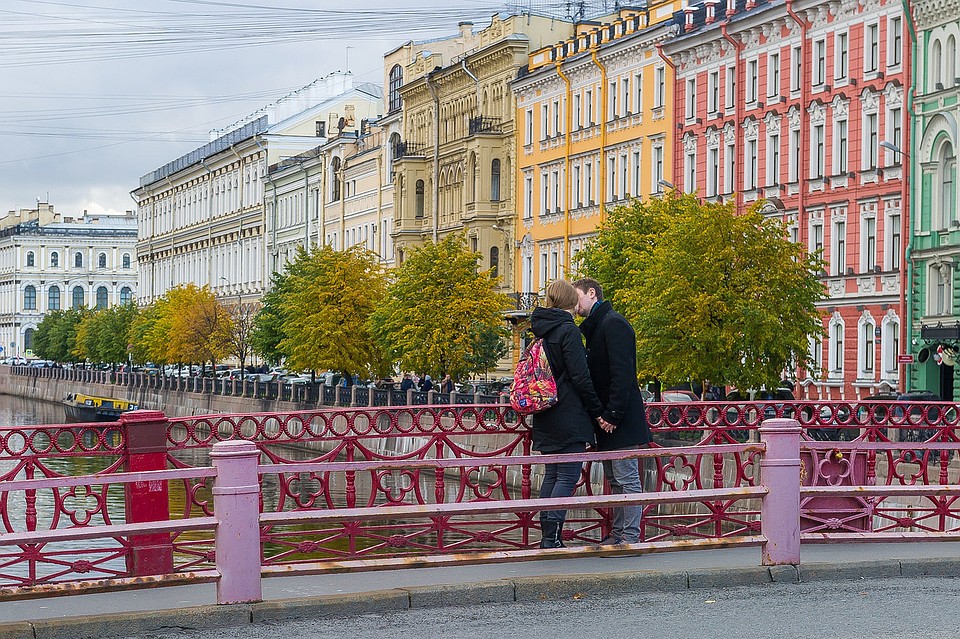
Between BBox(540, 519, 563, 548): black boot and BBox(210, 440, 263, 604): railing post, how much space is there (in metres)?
2.38

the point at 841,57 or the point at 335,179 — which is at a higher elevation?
the point at 335,179

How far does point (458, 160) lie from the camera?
2699 inches

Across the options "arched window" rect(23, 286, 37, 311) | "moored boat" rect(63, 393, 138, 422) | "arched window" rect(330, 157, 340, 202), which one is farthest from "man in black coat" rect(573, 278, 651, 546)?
"arched window" rect(23, 286, 37, 311)

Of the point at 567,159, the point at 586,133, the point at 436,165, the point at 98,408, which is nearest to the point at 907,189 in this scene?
the point at 586,133

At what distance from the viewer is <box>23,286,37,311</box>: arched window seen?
166875mm

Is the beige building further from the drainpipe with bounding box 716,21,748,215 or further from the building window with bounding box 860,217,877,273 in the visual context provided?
the building window with bounding box 860,217,877,273

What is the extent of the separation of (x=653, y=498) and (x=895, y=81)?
34372 millimetres

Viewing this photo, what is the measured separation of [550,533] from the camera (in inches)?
459

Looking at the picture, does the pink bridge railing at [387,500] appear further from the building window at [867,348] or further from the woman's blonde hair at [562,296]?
the building window at [867,348]

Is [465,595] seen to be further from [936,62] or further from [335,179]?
[335,179]

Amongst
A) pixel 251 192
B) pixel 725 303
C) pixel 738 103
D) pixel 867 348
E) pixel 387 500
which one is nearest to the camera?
pixel 387 500

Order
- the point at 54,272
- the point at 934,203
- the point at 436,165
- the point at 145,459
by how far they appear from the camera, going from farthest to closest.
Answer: the point at 54,272 < the point at 436,165 < the point at 934,203 < the point at 145,459

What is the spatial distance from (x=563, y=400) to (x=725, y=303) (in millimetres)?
25885

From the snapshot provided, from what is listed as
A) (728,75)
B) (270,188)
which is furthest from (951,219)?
(270,188)
